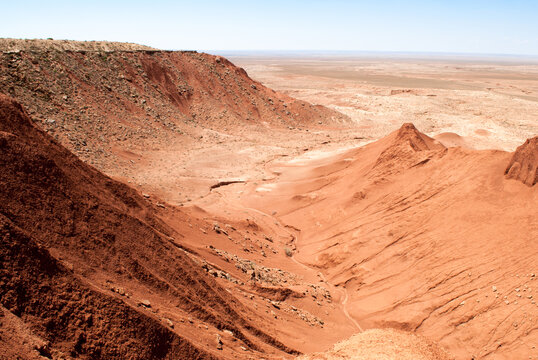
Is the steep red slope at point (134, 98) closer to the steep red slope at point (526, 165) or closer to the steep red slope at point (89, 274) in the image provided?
the steep red slope at point (89, 274)

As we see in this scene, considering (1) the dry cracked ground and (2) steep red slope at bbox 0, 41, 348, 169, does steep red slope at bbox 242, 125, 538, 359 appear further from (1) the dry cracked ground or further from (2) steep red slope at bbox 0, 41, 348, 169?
(2) steep red slope at bbox 0, 41, 348, 169

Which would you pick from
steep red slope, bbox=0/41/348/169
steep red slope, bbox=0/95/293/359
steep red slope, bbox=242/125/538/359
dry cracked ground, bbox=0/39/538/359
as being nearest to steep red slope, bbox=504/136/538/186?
dry cracked ground, bbox=0/39/538/359

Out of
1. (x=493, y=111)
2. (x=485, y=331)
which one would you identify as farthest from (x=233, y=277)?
(x=493, y=111)

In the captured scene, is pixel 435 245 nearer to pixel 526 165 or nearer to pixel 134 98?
pixel 526 165

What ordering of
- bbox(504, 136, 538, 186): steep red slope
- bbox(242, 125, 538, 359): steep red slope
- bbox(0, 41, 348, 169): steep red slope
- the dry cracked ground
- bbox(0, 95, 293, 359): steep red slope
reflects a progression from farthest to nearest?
bbox(0, 41, 348, 169): steep red slope < bbox(504, 136, 538, 186): steep red slope < bbox(242, 125, 538, 359): steep red slope < the dry cracked ground < bbox(0, 95, 293, 359): steep red slope

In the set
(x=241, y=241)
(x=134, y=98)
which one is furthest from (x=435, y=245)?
(x=134, y=98)

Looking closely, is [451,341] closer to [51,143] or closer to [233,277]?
[233,277]

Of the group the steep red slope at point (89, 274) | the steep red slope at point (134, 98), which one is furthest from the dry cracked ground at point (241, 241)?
the steep red slope at point (134, 98)
